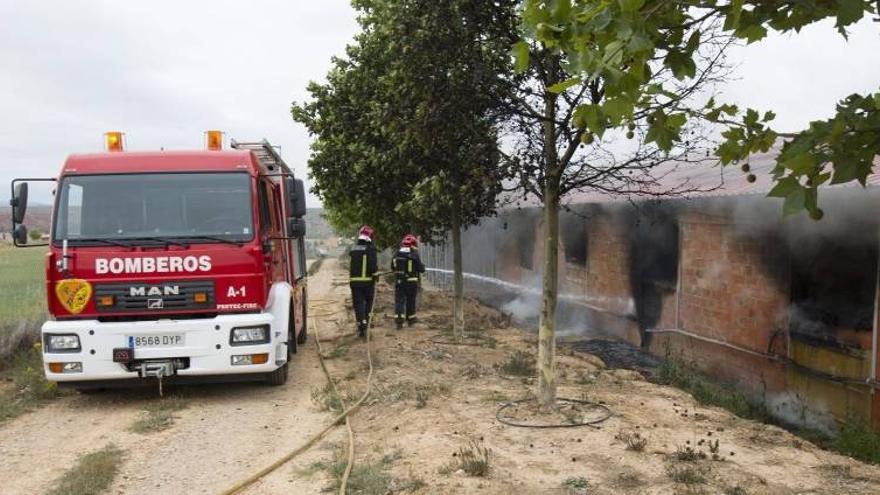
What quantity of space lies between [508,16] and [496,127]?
1.02m

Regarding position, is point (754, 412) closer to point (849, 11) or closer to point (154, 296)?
point (849, 11)

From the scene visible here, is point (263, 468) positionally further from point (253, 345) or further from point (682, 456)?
point (682, 456)

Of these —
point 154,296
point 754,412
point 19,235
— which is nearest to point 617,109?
point 154,296

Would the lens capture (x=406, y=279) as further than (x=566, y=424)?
Yes

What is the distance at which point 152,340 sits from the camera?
6797mm

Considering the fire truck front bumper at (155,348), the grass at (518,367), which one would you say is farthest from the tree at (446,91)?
the fire truck front bumper at (155,348)

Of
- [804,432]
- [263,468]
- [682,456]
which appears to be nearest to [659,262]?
[804,432]

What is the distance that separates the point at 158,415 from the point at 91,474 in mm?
1687

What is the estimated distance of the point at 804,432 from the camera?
7355 millimetres

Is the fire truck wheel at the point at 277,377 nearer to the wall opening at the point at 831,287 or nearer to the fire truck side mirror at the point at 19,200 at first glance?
the fire truck side mirror at the point at 19,200

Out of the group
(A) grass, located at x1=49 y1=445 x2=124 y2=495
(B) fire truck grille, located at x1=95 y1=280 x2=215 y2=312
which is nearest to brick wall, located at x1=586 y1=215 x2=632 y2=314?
(B) fire truck grille, located at x1=95 y1=280 x2=215 y2=312

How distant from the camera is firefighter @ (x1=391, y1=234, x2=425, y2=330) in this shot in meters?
12.2

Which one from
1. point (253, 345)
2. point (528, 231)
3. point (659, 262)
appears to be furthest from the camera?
point (528, 231)

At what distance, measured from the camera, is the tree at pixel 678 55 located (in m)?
2.23
